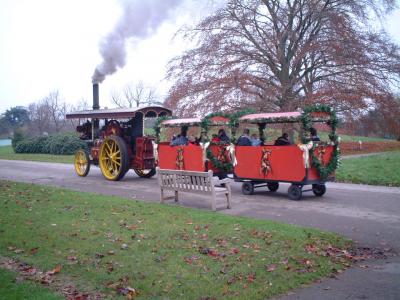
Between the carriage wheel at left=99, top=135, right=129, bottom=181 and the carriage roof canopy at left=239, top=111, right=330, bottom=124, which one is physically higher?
the carriage roof canopy at left=239, top=111, right=330, bottom=124

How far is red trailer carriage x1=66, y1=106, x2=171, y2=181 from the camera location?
53.7 ft

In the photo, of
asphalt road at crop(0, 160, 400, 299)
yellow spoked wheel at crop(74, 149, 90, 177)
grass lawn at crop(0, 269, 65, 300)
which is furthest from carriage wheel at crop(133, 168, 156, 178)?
grass lawn at crop(0, 269, 65, 300)

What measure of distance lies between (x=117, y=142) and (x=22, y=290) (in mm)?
11463

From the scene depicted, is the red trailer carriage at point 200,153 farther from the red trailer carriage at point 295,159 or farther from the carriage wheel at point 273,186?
the carriage wheel at point 273,186

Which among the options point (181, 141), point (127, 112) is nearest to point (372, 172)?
point (181, 141)

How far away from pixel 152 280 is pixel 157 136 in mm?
10745

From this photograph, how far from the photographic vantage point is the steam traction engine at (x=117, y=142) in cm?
1638

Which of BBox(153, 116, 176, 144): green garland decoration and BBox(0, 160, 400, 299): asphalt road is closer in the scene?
BBox(0, 160, 400, 299): asphalt road

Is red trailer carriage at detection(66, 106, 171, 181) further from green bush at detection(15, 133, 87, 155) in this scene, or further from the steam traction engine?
green bush at detection(15, 133, 87, 155)

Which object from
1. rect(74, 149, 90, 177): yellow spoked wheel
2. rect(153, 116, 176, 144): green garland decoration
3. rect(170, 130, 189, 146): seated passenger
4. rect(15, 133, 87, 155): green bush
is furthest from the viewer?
rect(15, 133, 87, 155): green bush

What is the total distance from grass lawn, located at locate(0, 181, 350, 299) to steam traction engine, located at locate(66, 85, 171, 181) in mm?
6677

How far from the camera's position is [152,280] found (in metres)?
5.55

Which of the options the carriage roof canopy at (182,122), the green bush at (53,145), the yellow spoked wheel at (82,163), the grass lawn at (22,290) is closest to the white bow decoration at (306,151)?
the carriage roof canopy at (182,122)

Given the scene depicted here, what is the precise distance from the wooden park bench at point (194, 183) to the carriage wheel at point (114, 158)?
5091 mm
